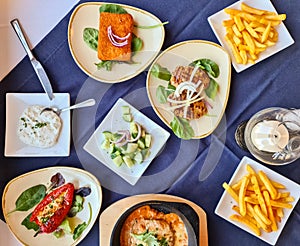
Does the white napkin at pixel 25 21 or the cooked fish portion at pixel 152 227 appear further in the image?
the white napkin at pixel 25 21

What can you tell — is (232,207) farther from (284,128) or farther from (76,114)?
(76,114)

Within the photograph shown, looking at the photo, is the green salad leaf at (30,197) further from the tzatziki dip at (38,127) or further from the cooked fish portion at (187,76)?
the cooked fish portion at (187,76)

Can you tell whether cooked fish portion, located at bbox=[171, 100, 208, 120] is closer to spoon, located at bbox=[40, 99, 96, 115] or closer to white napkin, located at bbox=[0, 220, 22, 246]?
spoon, located at bbox=[40, 99, 96, 115]

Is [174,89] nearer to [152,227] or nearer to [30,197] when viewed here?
[152,227]

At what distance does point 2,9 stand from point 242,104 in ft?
2.63

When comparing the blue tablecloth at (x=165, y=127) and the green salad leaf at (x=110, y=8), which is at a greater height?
the green salad leaf at (x=110, y=8)

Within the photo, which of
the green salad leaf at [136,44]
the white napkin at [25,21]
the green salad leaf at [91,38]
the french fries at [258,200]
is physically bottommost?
the french fries at [258,200]

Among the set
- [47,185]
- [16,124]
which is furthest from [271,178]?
[16,124]

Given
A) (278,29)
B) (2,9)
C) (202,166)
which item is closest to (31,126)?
(2,9)

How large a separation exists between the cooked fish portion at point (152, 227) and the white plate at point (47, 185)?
0.38 ft

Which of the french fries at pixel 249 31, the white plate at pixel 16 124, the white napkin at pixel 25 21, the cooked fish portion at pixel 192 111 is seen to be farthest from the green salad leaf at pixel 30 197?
the french fries at pixel 249 31

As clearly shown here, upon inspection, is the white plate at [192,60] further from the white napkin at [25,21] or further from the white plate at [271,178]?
the white napkin at [25,21]

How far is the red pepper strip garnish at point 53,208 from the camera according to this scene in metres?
1.57

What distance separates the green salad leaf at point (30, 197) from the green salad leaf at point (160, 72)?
0.48 meters
